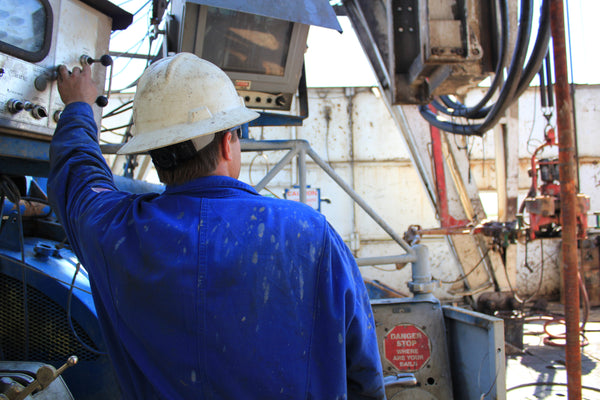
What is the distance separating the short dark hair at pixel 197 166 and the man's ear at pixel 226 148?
13 millimetres

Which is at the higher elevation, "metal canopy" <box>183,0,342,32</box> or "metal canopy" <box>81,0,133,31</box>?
"metal canopy" <box>183,0,342,32</box>

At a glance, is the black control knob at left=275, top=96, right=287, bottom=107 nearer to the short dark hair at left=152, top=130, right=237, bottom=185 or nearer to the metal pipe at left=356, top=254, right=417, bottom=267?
the metal pipe at left=356, top=254, right=417, bottom=267

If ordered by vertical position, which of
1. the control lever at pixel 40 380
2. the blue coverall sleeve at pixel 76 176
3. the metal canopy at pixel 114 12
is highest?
the metal canopy at pixel 114 12

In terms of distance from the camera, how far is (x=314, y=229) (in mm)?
A: 1043

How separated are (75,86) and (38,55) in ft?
0.47

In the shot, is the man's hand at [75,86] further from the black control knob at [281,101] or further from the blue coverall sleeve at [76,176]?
the black control knob at [281,101]

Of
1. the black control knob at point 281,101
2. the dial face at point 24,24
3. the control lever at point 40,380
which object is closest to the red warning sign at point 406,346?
the black control knob at point 281,101

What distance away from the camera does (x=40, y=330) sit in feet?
5.98

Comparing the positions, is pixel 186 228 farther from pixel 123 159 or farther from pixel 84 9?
pixel 123 159

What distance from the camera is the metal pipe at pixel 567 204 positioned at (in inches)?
81.7

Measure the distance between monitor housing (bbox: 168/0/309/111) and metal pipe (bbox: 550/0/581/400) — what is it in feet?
4.19

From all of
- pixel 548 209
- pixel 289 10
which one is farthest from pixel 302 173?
pixel 548 209

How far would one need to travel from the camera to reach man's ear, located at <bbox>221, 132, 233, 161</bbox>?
116cm

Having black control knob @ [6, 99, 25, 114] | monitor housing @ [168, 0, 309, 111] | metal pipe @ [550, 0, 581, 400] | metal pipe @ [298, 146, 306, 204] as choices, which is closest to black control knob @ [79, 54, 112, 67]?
black control knob @ [6, 99, 25, 114]
